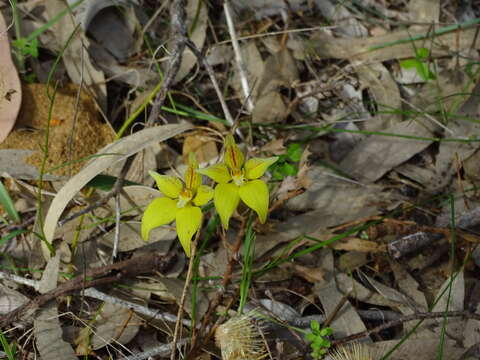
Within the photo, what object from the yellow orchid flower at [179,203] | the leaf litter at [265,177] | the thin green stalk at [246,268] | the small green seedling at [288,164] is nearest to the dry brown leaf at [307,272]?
the leaf litter at [265,177]

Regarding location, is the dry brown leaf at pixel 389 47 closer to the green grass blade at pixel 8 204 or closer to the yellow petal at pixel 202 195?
the yellow petal at pixel 202 195

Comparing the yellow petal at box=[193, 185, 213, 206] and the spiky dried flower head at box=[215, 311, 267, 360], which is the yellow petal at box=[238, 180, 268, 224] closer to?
the yellow petal at box=[193, 185, 213, 206]

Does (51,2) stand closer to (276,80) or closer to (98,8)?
(98,8)

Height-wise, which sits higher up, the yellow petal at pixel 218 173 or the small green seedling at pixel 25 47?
the small green seedling at pixel 25 47

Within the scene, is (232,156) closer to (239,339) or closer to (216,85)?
(239,339)

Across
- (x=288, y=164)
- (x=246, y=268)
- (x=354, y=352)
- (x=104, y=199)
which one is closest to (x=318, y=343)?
(x=354, y=352)

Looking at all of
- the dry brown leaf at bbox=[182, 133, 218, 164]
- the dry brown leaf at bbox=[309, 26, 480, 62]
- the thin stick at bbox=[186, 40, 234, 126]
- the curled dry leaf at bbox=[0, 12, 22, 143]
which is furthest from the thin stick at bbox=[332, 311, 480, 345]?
the curled dry leaf at bbox=[0, 12, 22, 143]

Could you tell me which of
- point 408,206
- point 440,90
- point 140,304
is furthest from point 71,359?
point 440,90
